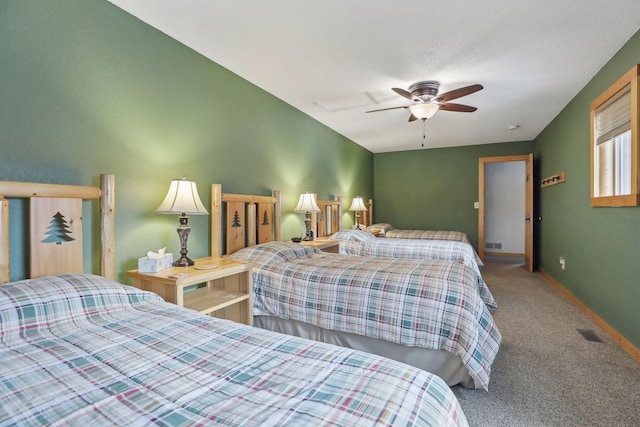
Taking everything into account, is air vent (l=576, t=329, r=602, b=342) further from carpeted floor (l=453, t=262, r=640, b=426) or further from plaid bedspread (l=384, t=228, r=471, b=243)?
plaid bedspread (l=384, t=228, r=471, b=243)

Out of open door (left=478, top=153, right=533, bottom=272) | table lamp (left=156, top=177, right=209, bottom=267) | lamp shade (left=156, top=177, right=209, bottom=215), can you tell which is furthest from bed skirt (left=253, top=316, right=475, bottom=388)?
open door (left=478, top=153, right=533, bottom=272)

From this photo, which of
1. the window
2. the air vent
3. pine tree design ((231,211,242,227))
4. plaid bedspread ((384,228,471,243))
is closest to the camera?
the window

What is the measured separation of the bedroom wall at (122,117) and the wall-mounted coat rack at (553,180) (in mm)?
3704

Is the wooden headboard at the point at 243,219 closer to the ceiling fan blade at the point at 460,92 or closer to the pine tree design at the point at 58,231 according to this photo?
the pine tree design at the point at 58,231

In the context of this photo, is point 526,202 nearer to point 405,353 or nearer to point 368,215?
point 368,215

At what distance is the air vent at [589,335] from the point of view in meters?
2.58

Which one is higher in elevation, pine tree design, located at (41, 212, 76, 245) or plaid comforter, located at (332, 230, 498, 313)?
pine tree design, located at (41, 212, 76, 245)

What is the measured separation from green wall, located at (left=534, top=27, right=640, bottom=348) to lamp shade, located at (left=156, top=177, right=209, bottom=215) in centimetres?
311

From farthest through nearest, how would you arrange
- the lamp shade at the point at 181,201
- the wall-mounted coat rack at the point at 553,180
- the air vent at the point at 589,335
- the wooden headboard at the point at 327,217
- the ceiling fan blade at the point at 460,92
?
the wooden headboard at the point at 327,217, the wall-mounted coat rack at the point at 553,180, the ceiling fan blade at the point at 460,92, the air vent at the point at 589,335, the lamp shade at the point at 181,201

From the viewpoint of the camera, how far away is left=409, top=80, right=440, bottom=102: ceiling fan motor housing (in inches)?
119

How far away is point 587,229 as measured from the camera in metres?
3.23

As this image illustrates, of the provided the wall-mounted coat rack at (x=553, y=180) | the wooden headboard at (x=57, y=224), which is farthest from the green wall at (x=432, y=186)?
the wooden headboard at (x=57, y=224)

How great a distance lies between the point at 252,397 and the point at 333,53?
8.11ft

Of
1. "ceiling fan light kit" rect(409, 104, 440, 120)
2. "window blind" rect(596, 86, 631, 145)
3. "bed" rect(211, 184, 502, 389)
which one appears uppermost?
"ceiling fan light kit" rect(409, 104, 440, 120)
